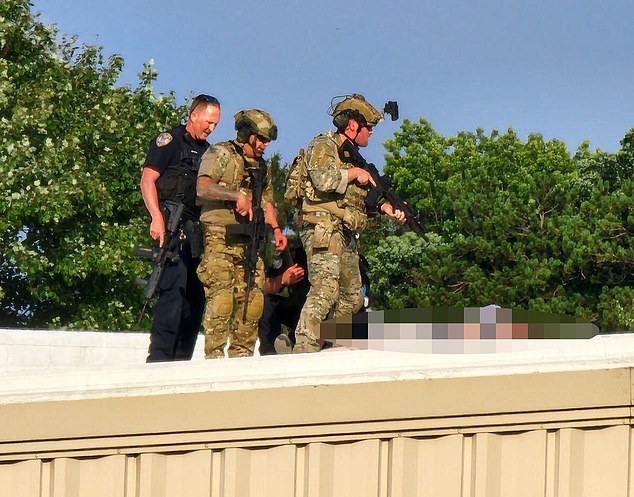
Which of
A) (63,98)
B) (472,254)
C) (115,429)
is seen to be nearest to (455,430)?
(115,429)

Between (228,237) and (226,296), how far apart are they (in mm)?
392

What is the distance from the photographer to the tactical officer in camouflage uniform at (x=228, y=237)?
9.90 metres

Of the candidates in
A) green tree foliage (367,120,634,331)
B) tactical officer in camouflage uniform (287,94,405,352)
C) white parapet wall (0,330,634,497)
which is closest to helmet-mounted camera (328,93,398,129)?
tactical officer in camouflage uniform (287,94,405,352)

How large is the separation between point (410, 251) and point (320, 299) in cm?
4659

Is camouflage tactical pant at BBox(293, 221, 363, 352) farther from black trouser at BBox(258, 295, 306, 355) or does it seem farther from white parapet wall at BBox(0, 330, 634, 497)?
white parapet wall at BBox(0, 330, 634, 497)

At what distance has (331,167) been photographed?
33.0ft

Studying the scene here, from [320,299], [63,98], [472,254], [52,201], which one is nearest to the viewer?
[320,299]

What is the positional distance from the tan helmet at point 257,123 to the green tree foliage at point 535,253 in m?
29.6

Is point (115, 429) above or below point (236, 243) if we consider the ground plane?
below

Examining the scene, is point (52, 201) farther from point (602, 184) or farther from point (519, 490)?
point (519, 490)

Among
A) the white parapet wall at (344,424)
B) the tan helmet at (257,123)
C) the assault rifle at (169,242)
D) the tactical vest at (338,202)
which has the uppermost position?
the tan helmet at (257,123)

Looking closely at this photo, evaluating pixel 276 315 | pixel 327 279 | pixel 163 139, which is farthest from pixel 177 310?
pixel 276 315

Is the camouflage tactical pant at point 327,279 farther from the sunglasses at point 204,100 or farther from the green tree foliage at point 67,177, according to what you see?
the green tree foliage at point 67,177

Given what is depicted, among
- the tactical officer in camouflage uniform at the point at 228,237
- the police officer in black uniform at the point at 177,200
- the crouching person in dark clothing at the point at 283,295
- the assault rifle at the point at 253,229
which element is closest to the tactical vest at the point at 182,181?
the police officer in black uniform at the point at 177,200
